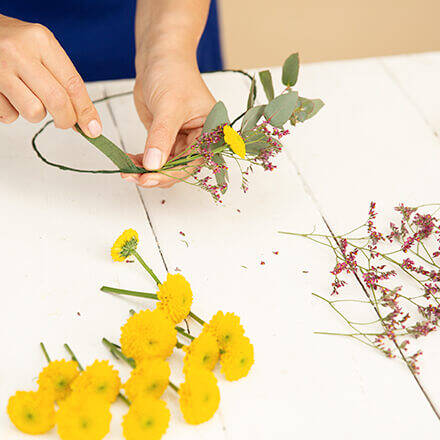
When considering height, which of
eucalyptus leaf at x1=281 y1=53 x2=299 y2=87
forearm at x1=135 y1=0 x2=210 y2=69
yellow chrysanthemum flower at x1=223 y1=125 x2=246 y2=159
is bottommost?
yellow chrysanthemum flower at x1=223 y1=125 x2=246 y2=159

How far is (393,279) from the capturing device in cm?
77

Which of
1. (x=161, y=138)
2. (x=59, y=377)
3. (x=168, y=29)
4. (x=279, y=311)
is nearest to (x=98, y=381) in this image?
(x=59, y=377)

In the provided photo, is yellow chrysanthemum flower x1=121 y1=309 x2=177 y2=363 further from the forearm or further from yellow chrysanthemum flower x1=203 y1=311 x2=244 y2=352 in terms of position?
the forearm

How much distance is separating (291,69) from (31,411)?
567 mm

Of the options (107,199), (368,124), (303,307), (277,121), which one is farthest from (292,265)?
(368,124)

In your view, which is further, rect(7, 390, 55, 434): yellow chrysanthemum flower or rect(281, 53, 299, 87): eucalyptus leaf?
rect(281, 53, 299, 87): eucalyptus leaf

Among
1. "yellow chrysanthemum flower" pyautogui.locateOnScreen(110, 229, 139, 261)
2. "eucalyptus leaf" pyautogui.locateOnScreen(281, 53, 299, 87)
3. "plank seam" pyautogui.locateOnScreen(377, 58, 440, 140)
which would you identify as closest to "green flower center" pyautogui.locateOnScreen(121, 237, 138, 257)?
"yellow chrysanthemum flower" pyautogui.locateOnScreen(110, 229, 139, 261)

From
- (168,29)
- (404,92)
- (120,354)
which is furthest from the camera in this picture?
(404,92)

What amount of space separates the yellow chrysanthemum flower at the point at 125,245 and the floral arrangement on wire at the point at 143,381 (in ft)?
0.32

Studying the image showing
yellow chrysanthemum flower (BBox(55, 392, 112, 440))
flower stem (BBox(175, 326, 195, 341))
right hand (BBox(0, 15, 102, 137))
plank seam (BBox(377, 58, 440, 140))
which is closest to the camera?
yellow chrysanthemum flower (BBox(55, 392, 112, 440))

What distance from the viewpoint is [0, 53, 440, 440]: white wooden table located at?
624mm

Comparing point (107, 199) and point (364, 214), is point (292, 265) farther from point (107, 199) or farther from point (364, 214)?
point (107, 199)

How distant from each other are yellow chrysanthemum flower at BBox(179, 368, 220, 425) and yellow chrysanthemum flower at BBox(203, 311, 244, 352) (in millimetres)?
54

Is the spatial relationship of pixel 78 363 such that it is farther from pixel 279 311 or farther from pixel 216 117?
pixel 216 117
